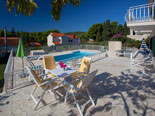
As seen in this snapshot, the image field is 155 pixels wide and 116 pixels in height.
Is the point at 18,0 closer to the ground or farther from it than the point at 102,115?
farther from it

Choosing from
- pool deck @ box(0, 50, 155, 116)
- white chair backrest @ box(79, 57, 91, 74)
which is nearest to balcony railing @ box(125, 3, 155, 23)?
pool deck @ box(0, 50, 155, 116)

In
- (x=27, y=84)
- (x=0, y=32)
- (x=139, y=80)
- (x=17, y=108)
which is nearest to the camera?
(x=17, y=108)

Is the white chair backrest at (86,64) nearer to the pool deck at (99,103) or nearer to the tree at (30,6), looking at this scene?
the pool deck at (99,103)

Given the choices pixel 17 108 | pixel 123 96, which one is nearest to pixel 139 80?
pixel 123 96

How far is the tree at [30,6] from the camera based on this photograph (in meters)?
1.37

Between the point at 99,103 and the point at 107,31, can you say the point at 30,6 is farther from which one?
the point at 107,31

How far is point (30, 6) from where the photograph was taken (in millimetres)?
1440

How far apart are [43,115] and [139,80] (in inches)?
176

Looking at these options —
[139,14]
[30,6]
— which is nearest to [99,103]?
[30,6]

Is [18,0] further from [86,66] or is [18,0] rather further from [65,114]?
[86,66]

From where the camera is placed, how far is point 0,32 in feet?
131

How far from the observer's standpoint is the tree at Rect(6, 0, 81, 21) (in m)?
1.37

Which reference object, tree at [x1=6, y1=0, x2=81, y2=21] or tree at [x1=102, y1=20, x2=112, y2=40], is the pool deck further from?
tree at [x1=102, y1=20, x2=112, y2=40]

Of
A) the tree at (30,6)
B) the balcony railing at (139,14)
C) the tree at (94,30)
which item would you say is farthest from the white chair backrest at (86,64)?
the tree at (94,30)
